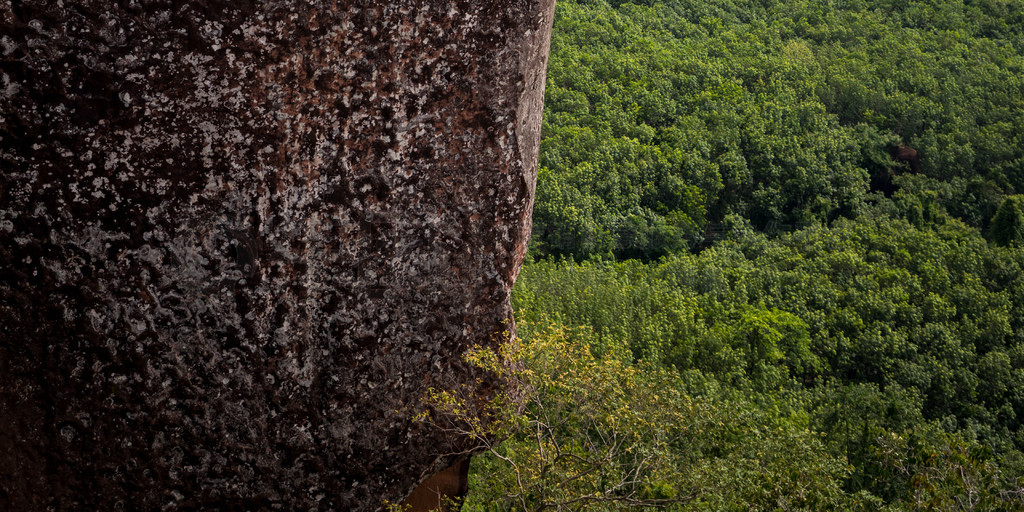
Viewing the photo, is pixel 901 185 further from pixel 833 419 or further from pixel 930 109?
pixel 833 419

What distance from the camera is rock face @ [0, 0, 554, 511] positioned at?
7.66 metres

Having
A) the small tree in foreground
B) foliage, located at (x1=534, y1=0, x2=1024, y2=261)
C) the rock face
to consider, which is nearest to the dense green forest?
the small tree in foreground

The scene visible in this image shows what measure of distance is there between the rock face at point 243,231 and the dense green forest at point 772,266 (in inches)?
54.0

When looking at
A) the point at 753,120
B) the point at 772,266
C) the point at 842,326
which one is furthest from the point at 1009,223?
the point at 842,326

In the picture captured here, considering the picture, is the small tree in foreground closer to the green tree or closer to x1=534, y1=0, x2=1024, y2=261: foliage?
x1=534, y1=0, x2=1024, y2=261: foliage

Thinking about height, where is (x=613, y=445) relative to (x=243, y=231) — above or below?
below

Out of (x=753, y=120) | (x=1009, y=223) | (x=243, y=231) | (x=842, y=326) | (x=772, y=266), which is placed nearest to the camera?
(x=243, y=231)

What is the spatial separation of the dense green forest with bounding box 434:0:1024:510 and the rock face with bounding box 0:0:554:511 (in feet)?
4.50

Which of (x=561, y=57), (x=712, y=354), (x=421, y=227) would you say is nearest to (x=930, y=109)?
(x=561, y=57)

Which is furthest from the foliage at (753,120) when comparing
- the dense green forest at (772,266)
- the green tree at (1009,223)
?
the green tree at (1009,223)

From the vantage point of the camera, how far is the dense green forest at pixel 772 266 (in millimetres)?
15289

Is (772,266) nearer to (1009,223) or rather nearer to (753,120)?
(1009,223)

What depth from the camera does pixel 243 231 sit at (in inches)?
320

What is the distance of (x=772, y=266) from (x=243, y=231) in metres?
Answer: 34.9
